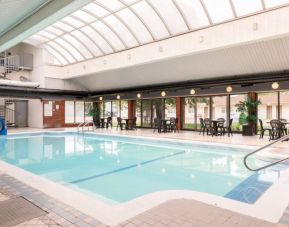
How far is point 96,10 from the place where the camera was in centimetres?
1045

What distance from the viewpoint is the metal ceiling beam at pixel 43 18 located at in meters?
3.46

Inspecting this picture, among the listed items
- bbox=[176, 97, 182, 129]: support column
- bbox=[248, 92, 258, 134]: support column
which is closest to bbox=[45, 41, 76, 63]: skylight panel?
bbox=[176, 97, 182, 129]: support column

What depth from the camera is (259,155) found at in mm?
7277

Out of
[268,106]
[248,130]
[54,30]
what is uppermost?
[54,30]

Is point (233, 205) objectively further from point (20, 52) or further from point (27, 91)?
point (20, 52)

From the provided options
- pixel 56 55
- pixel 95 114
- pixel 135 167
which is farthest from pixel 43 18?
pixel 95 114

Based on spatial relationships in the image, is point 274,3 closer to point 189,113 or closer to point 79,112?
point 189,113

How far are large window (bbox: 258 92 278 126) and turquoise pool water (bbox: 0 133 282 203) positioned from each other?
5042mm

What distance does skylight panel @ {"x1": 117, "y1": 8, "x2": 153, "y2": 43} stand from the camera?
33.7 ft

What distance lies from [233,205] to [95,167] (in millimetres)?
4262

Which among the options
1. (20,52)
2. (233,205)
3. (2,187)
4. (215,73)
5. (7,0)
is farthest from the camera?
(20,52)

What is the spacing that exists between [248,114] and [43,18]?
10746 mm

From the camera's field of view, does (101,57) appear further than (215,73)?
Yes

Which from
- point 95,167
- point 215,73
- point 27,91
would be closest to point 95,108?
point 27,91
